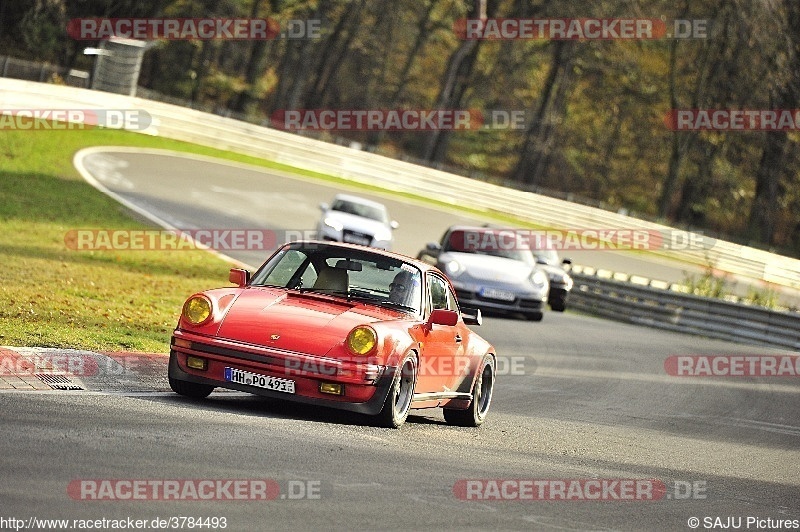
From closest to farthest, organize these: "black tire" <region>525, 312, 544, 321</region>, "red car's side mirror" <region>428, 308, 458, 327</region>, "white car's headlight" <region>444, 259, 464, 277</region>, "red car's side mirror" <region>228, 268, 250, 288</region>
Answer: "red car's side mirror" <region>428, 308, 458, 327</region> → "red car's side mirror" <region>228, 268, 250, 288</region> → "white car's headlight" <region>444, 259, 464, 277</region> → "black tire" <region>525, 312, 544, 321</region>

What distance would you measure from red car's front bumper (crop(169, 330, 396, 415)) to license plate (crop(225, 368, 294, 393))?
0.07 ft

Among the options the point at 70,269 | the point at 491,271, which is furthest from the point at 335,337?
the point at 491,271

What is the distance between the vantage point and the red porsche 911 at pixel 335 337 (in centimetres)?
948

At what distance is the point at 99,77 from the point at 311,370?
36.3 m

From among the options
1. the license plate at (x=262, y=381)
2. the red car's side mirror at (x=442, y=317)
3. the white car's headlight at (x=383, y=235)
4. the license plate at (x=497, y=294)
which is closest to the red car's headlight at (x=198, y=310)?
the license plate at (x=262, y=381)

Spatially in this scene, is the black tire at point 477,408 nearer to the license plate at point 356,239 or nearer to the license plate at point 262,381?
the license plate at point 262,381

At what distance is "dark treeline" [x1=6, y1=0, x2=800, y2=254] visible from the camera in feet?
190

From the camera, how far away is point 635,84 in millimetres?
72312

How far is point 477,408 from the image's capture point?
11.7 meters

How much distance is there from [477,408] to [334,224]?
59.4 feet

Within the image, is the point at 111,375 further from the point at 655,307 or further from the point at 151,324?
the point at 655,307

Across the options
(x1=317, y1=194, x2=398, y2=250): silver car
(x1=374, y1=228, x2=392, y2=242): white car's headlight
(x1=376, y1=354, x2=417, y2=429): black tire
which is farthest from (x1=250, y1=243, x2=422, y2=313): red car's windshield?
(x1=374, y1=228, x2=392, y2=242): white car's headlight

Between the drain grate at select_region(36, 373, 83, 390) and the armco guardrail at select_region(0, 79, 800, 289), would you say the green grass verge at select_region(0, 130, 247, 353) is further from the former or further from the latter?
the armco guardrail at select_region(0, 79, 800, 289)

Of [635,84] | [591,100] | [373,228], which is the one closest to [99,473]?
[373,228]
